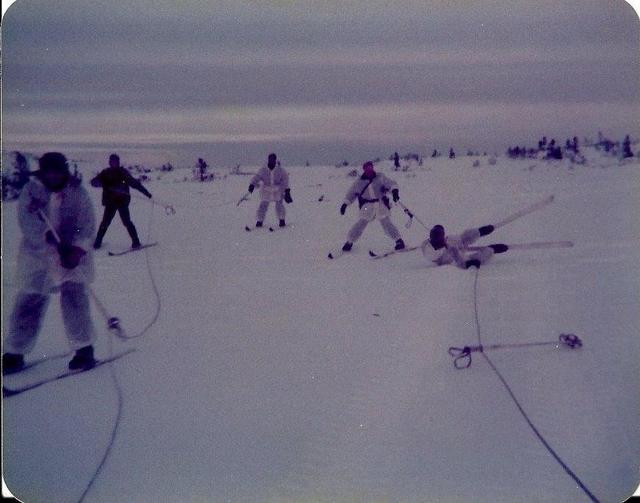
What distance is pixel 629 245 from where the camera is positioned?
1.90 metres

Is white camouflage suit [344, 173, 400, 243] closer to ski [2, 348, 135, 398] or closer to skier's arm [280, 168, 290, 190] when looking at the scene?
skier's arm [280, 168, 290, 190]

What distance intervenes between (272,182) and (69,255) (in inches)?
29.5

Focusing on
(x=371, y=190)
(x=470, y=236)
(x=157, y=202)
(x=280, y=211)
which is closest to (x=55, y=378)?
(x=157, y=202)

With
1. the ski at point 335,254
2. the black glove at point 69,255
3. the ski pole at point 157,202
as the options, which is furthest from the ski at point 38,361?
the ski at point 335,254

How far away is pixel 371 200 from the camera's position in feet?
6.22

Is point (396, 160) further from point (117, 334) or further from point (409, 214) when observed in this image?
point (117, 334)

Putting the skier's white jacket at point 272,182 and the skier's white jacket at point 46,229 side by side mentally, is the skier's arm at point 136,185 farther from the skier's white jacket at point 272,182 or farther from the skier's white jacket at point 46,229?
the skier's white jacket at point 272,182

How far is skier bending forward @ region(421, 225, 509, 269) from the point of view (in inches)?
75.9

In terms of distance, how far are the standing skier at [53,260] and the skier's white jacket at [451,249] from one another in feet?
3.95

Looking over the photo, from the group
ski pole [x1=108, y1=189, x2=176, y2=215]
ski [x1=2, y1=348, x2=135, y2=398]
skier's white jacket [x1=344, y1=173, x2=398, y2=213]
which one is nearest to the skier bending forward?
skier's white jacket [x1=344, y1=173, x2=398, y2=213]

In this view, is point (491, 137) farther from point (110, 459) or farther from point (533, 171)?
point (110, 459)

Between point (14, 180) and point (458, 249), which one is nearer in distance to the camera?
point (14, 180)

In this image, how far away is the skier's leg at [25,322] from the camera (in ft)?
5.99

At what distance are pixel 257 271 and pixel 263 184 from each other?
0.31m
